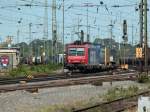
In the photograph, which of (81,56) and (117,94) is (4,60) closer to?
(81,56)

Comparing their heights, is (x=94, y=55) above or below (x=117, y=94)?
above

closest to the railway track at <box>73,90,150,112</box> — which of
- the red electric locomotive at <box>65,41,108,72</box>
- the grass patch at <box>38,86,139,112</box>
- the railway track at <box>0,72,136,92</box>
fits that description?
the grass patch at <box>38,86,139,112</box>

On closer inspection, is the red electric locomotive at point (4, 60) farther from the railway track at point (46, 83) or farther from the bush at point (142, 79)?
the bush at point (142, 79)

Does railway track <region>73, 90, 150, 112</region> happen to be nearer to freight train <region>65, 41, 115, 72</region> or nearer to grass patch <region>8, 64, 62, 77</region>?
grass patch <region>8, 64, 62, 77</region>

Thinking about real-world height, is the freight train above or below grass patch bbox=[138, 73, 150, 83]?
above

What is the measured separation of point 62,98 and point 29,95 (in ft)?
6.26

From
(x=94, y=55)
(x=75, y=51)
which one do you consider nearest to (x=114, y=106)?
(x=75, y=51)

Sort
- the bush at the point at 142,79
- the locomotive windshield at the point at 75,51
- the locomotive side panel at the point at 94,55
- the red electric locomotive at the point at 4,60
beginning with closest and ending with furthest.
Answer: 1. the bush at the point at 142,79
2. the locomotive windshield at the point at 75,51
3. the locomotive side panel at the point at 94,55
4. the red electric locomotive at the point at 4,60

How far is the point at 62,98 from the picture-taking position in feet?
77.4

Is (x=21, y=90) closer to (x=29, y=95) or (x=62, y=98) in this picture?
(x=29, y=95)

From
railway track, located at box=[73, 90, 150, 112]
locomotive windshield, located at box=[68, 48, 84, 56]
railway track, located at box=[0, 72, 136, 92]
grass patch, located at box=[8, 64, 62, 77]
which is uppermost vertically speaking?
locomotive windshield, located at box=[68, 48, 84, 56]

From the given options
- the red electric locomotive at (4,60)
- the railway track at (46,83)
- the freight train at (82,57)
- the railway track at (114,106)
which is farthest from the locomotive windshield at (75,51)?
the railway track at (114,106)

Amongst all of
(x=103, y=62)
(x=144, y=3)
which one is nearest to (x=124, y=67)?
(x=103, y=62)

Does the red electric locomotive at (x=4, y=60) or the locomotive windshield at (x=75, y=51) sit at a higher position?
the locomotive windshield at (x=75, y=51)
